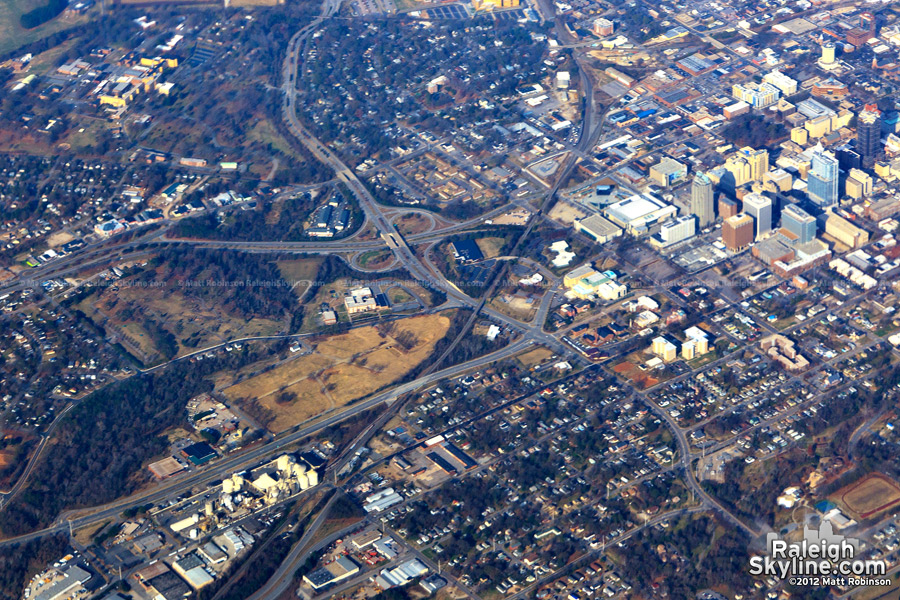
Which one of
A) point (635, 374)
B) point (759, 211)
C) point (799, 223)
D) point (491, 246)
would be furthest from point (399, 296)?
point (799, 223)

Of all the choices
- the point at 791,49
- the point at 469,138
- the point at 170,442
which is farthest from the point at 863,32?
the point at 170,442

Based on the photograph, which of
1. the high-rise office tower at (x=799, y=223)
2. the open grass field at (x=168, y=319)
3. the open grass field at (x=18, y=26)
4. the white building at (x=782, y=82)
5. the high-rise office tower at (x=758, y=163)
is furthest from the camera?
the open grass field at (x=18, y=26)

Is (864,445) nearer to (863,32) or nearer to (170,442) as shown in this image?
(170,442)

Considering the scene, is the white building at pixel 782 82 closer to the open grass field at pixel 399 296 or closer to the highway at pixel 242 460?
the open grass field at pixel 399 296

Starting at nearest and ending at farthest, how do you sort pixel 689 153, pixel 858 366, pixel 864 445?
pixel 864 445 < pixel 858 366 < pixel 689 153

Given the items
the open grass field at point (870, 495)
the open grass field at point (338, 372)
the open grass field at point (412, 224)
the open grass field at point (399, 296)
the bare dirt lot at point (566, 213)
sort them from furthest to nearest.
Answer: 1. the open grass field at point (412, 224)
2. the bare dirt lot at point (566, 213)
3. the open grass field at point (399, 296)
4. the open grass field at point (338, 372)
5. the open grass field at point (870, 495)

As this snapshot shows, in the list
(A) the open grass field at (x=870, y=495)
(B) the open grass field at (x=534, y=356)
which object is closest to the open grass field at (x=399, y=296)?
(B) the open grass field at (x=534, y=356)

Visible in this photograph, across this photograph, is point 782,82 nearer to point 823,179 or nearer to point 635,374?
point 823,179

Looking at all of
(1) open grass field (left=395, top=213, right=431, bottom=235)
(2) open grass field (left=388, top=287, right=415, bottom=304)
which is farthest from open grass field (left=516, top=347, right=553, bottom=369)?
(1) open grass field (left=395, top=213, right=431, bottom=235)
